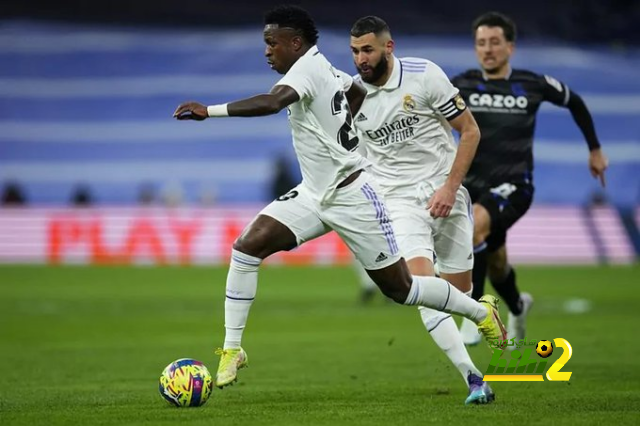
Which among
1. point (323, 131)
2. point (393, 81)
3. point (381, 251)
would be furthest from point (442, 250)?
point (323, 131)

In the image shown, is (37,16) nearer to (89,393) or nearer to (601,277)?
(601,277)

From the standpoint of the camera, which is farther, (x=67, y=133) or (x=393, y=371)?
(x=67, y=133)

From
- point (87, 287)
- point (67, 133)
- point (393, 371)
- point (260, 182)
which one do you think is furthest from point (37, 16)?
point (393, 371)

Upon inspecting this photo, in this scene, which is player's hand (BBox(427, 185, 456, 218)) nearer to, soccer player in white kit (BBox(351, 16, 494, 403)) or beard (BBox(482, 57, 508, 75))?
soccer player in white kit (BBox(351, 16, 494, 403))

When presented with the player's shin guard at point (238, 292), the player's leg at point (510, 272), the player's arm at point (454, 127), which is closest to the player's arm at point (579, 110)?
the player's leg at point (510, 272)

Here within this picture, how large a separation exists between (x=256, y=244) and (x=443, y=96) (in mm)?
1803

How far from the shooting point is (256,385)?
9570 mm

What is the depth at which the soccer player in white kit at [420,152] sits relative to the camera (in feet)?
28.0

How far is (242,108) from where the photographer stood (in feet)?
23.9

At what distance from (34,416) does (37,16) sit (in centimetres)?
3101

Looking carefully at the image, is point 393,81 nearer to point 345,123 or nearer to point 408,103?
point 408,103

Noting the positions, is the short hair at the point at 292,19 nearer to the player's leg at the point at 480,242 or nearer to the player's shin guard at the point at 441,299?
the player's shin guard at the point at 441,299

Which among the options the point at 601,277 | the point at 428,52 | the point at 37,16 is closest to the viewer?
the point at 601,277

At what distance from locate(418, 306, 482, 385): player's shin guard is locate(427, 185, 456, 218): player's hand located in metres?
0.69
